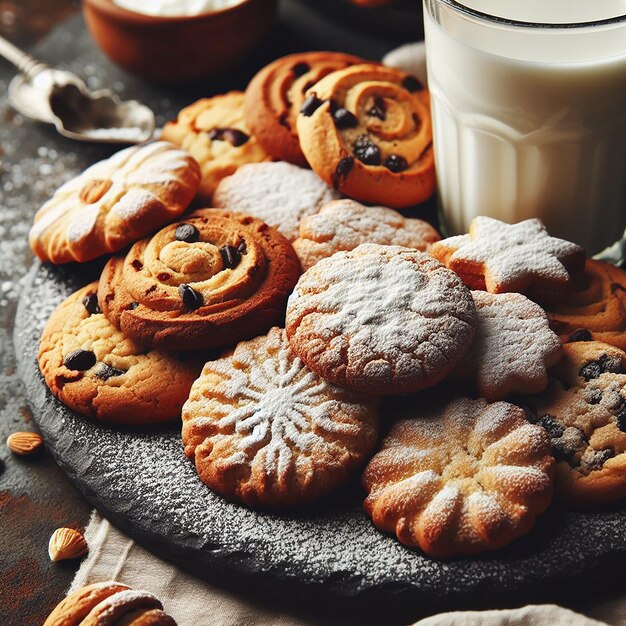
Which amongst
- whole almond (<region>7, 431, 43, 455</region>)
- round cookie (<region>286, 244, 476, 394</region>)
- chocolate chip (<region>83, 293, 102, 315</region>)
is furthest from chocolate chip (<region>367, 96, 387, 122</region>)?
whole almond (<region>7, 431, 43, 455</region>)

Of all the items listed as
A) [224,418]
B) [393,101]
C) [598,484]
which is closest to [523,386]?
[598,484]

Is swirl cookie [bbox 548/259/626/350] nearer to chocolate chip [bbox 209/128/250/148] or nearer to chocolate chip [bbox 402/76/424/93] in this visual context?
chocolate chip [bbox 402/76/424/93]

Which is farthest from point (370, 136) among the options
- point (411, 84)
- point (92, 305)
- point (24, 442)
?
point (24, 442)

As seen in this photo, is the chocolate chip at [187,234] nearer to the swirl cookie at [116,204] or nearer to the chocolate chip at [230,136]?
the swirl cookie at [116,204]

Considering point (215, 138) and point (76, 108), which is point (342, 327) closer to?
A: point (215, 138)

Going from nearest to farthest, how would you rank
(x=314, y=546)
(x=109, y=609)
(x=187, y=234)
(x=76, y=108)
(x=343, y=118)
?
(x=109, y=609) → (x=314, y=546) → (x=187, y=234) → (x=343, y=118) → (x=76, y=108)

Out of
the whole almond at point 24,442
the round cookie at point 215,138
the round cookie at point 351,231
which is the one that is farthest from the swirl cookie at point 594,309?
the whole almond at point 24,442
